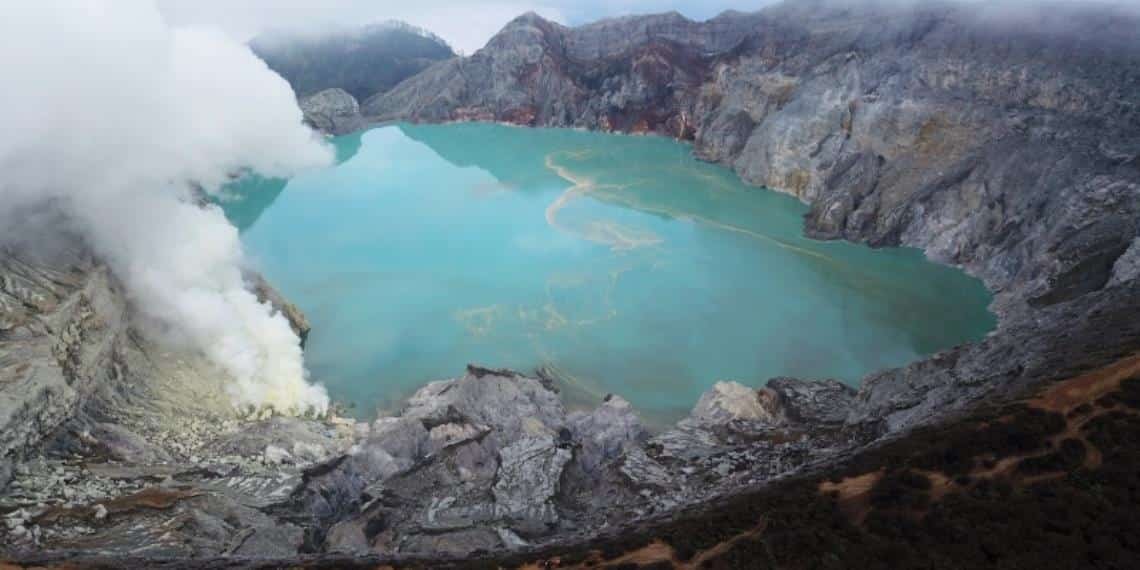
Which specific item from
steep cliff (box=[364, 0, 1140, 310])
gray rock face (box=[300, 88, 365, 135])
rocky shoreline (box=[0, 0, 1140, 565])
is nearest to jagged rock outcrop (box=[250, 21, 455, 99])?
gray rock face (box=[300, 88, 365, 135])

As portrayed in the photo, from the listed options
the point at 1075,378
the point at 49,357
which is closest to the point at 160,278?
the point at 49,357

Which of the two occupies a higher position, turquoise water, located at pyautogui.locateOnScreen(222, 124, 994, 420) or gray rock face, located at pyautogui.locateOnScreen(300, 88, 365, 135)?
gray rock face, located at pyautogui.locateOnScreen(300, 88, 365, 135)

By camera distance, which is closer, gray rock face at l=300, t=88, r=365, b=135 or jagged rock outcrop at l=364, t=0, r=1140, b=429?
jagged rock outcrop at l=364, t=0, r=1140, b=429

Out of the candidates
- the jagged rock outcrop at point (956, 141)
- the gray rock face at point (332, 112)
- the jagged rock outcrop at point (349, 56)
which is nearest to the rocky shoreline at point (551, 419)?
the jagged rock outcrop at point (956, 141)

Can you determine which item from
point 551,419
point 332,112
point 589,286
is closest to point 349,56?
point 332,112

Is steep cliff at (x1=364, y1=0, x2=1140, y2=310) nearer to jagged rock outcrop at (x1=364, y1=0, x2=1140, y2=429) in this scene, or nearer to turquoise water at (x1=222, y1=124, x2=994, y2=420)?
jagged rock outcrop at (x1=364, y1=0, x2=1140, y2=429)

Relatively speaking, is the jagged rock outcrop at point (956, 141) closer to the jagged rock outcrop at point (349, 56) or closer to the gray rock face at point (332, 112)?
the gray rock face at point (332, 112)
